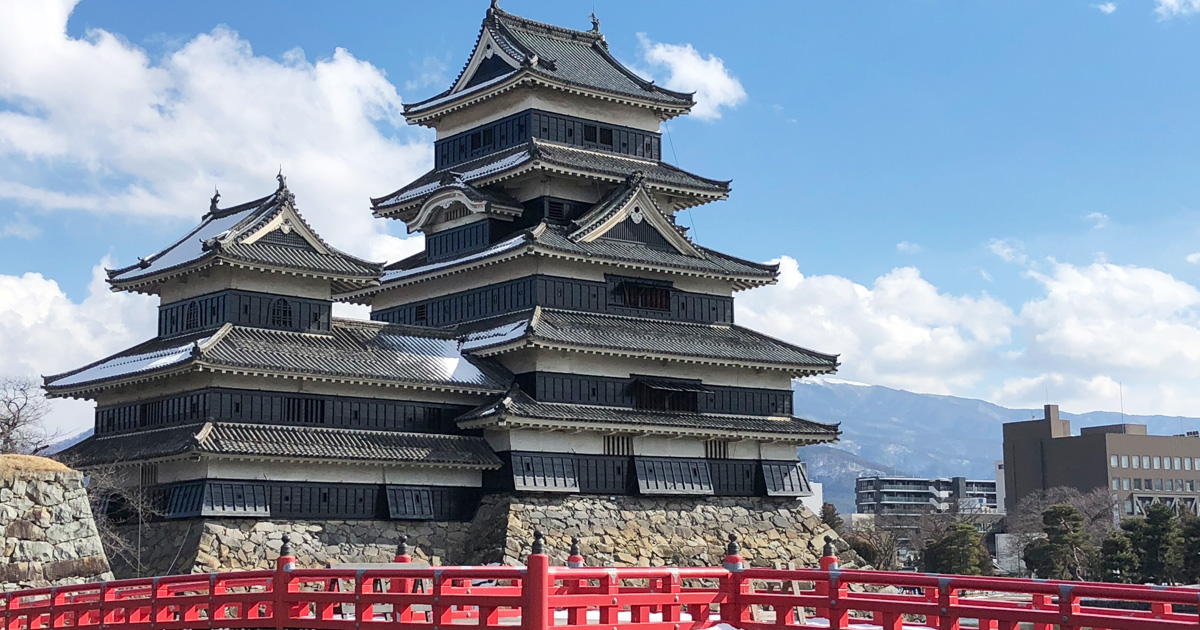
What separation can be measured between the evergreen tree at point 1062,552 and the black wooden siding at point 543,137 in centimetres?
3066

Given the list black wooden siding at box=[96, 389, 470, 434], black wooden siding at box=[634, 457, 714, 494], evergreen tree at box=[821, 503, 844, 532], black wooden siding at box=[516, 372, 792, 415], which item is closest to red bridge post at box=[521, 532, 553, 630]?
black wooden siding at box=[96, 389, 470, 434]

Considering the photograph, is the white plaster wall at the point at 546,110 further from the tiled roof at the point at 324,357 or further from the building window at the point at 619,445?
the building window at the point at 619,445

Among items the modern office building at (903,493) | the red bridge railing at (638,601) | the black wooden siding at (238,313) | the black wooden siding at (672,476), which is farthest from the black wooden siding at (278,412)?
the modern office building at (903,493)

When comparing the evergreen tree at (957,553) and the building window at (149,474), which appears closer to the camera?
the building window at (149,474)

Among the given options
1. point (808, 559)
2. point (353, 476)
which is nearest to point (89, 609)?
point (353, 476)

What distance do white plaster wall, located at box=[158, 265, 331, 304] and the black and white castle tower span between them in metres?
0.08

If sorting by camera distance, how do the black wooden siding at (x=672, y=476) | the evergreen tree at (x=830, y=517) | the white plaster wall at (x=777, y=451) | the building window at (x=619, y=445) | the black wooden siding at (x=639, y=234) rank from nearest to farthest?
the building window at (x=619, y=445)
the black wooden siding at (x=672, y=476)
the black wooden siding at (x=639, y=234)
the white plaster wall at (x=777, y=451)
the evergreen tree at (x=830, y=517)

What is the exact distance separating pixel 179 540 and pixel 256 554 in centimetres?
240

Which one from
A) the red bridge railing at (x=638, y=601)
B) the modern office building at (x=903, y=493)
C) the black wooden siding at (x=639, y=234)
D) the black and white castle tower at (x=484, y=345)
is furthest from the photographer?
the modern office building at (x=903, y=493)

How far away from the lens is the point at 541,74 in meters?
56.9

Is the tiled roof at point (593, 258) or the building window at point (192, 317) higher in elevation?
the tiled roof at point (593, 258)

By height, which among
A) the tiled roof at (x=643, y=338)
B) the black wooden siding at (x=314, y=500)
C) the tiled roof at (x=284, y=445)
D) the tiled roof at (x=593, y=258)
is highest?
the tiled roof at (x=593, y=258)

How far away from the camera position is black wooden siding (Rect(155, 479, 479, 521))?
1742 inches

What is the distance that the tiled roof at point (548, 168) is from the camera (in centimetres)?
5588
